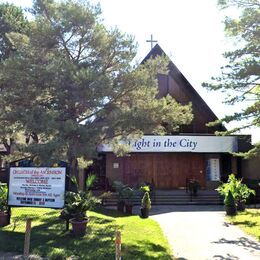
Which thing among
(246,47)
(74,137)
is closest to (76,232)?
(74,137)

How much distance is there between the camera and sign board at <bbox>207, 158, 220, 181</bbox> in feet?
98.1

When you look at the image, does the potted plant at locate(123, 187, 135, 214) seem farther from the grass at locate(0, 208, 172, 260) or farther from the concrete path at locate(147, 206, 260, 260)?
the grass at locate(0, 208, 172, 260)

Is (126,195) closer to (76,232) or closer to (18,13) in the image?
(76,232)

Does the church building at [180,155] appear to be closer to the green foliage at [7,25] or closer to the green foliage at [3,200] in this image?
the green foliage at [7,25]

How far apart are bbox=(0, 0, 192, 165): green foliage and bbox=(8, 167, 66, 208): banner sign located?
1377 millimetres

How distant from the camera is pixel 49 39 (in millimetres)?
15266

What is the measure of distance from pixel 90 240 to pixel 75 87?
558 cm

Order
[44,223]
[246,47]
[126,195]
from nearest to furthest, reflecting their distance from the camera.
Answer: [44,223] < [246,47] < [126,195]

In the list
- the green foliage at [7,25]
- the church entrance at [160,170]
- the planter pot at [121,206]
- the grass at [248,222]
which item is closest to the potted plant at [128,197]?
the planter pot at [121,206]

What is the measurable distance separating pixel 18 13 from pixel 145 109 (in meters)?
17.1

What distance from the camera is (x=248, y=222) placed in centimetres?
1670

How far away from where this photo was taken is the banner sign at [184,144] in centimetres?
2764

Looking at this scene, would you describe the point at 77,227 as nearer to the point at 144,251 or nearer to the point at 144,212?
the point at 144,251

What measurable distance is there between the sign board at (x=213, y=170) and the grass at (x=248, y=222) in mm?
9420
